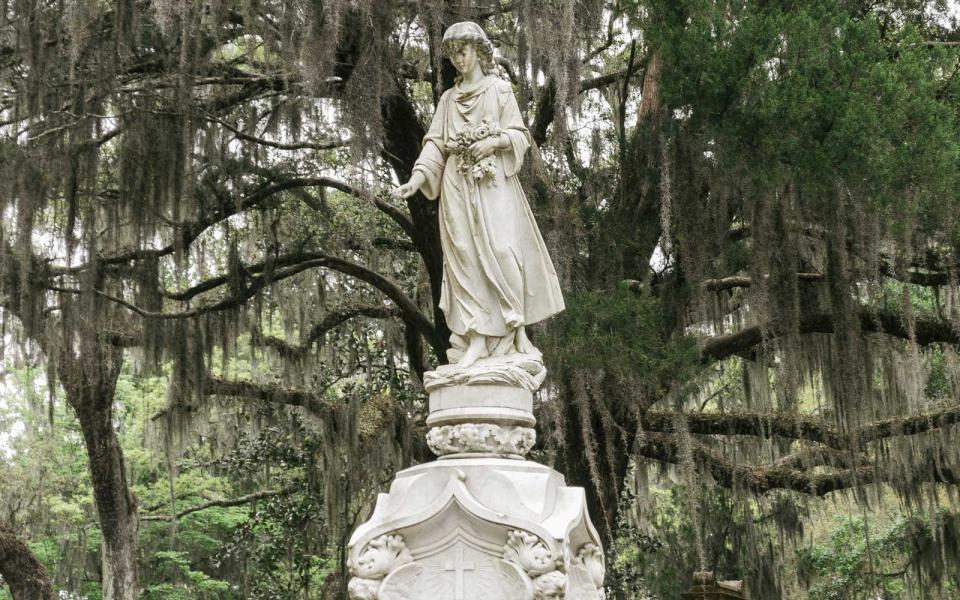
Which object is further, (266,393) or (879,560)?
(879,560)

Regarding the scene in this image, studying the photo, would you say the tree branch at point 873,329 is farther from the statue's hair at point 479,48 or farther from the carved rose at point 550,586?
the carved rose at point 550,586

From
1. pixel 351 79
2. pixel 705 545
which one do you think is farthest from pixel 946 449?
pixel 351 79

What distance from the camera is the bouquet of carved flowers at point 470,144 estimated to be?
595cm

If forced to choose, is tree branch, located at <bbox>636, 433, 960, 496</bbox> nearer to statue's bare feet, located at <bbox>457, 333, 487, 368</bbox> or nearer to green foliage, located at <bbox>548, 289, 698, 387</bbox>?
green foliage, located at <bbox>548, 289, 698, 387</bbox>

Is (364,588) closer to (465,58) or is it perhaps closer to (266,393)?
(465,58)

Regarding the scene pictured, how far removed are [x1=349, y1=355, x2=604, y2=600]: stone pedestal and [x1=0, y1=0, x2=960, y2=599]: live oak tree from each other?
2499 mm

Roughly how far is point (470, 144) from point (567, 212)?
3.50m

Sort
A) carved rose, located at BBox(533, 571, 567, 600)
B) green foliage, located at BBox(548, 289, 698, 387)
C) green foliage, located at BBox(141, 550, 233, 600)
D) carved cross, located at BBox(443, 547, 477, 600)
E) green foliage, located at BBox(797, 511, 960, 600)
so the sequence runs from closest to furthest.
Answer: carved rose, located at BBox(533, 571, 567, 600)
carved cross, located at BBox(443, 547, 477, 600)
green foliage, located at BBox(548, 289, 698, 387)
green foliage, located at BBox(797, 511, 960, 600)
green foliage, located at BBox(141, 550, 233, 600)

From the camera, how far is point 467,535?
17.6ft

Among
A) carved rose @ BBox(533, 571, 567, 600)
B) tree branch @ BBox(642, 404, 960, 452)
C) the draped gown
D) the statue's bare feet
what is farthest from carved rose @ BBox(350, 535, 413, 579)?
tree branch @ BBox(642, 404, 960, 452)

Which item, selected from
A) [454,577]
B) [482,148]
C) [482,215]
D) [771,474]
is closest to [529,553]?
[454,577]

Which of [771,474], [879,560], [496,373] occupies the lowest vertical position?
[879,560]

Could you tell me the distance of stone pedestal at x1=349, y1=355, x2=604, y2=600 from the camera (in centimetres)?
521

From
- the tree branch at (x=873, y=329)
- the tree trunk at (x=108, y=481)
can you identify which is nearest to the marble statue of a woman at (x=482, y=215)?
the tree branch at (x=873, y=329)
